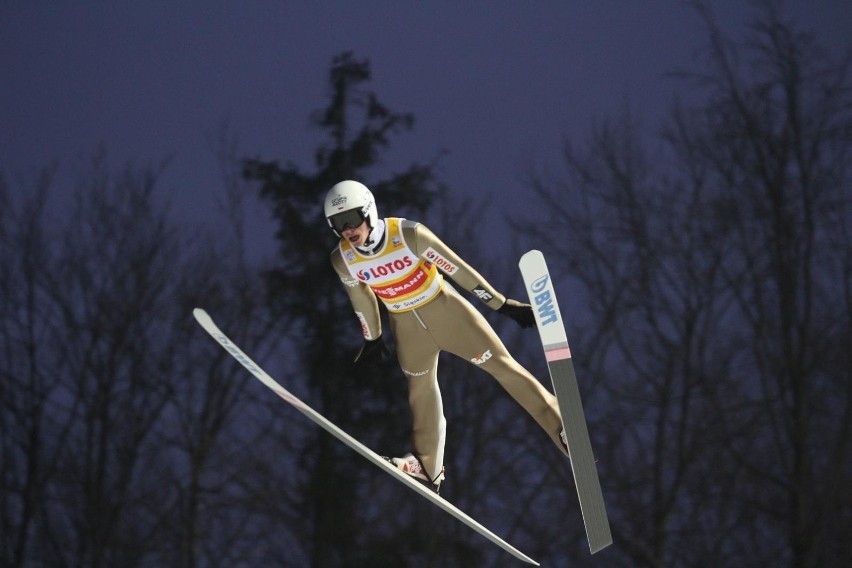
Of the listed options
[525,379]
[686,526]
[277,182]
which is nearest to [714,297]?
[686,526]

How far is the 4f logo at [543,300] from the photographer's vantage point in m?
4.59

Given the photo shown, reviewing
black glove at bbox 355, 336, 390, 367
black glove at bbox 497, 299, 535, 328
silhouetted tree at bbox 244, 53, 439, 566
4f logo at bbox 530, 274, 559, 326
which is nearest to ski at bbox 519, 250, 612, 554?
4f logo at bbox 530, 274, 559, 326

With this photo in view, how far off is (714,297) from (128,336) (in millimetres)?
6473

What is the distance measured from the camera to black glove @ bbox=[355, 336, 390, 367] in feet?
17.1

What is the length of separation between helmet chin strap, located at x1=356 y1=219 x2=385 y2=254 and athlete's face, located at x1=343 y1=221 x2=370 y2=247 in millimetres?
28

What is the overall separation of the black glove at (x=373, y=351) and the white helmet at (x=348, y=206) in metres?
0.72

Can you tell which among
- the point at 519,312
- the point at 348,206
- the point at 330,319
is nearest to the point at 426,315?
the point at 519,312

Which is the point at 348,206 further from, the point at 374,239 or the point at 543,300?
the point at 543,300

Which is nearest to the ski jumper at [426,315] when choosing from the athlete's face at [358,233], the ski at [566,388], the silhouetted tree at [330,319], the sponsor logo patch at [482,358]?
the sponsor logo patch at [482,358]

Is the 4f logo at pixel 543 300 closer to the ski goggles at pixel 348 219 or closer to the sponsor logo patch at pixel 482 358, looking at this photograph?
the sponsor logo patch at pixel 482 358

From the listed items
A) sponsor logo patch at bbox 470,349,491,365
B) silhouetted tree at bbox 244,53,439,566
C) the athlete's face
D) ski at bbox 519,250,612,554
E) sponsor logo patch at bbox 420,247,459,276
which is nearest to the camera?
ski at bbox 519,250,612,554

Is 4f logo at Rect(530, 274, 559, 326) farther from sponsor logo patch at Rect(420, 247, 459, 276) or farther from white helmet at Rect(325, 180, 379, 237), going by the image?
white helmet at Rect(325, 180, 379, 237)

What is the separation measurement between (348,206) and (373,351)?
0.89 m

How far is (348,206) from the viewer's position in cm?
465
